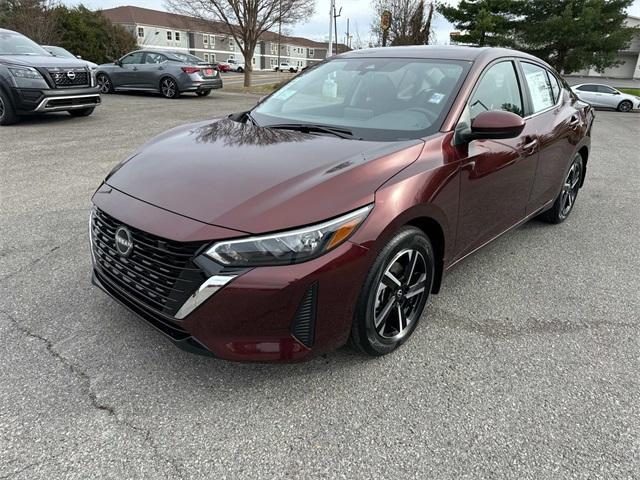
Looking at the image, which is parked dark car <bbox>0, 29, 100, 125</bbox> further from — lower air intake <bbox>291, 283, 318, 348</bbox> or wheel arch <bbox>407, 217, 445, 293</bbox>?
lower air intake <bbox>291, 283, 318, 348</bbox>

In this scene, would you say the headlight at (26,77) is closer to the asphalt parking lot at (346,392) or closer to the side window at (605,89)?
the asphalt parking lot at (346,392)

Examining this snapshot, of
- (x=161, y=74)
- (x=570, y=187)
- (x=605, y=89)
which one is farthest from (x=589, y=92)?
(x=570, y=187)

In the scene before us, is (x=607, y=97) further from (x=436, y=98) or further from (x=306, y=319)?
Answer: (x=306, y=319)

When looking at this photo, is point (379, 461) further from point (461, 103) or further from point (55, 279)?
point (55, 279)

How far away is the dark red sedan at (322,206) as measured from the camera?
2002mm

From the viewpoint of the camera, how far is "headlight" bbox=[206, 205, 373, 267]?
1.97m

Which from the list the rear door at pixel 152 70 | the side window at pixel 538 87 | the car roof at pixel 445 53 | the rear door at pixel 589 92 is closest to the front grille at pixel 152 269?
the car roof at pixel 445 53

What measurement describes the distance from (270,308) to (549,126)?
3.12m

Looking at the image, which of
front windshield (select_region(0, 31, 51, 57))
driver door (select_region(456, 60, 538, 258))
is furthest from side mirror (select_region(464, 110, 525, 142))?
front windshield (select_region(0, 31, 51, 57))

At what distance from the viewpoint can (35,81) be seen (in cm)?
851

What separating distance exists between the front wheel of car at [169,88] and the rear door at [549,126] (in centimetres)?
1315

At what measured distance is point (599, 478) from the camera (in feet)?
6.17

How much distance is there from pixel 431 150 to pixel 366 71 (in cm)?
117

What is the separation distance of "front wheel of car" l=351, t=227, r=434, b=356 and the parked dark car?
869 centimetres
